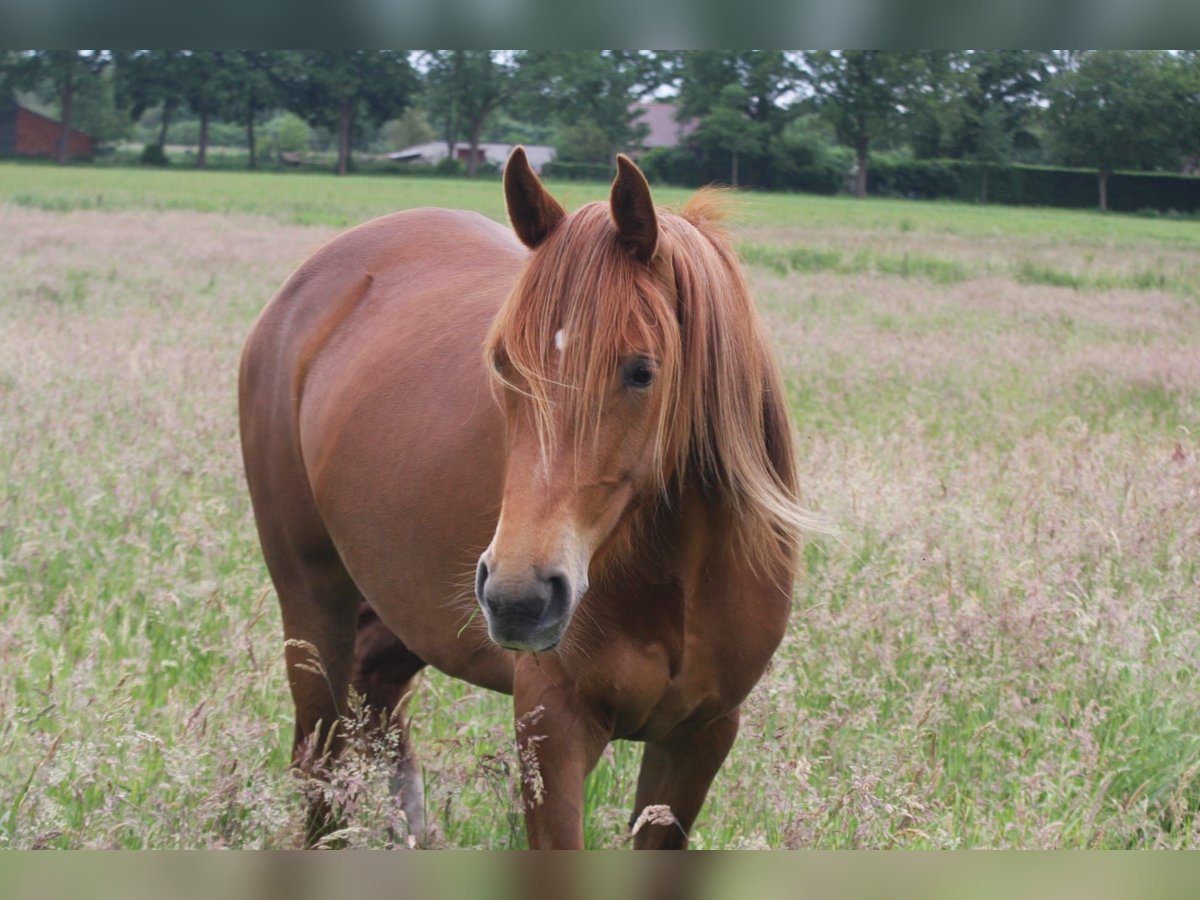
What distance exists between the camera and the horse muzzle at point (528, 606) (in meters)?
1.80

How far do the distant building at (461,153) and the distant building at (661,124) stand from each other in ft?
2.24

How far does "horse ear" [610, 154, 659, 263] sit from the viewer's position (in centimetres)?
204

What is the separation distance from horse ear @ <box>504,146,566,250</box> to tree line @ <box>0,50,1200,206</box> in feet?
0.80

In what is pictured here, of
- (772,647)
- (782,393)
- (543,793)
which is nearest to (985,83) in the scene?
(782,393)

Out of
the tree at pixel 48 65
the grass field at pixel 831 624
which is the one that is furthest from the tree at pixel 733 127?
Answer: the tree at pixel 48 65

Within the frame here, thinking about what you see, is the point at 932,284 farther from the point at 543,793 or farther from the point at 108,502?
the point at 543,793

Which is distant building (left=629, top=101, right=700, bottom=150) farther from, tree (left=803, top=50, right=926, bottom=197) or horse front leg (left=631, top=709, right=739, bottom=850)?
horse front leg (left=631, top=709, right=739, bottom=850)

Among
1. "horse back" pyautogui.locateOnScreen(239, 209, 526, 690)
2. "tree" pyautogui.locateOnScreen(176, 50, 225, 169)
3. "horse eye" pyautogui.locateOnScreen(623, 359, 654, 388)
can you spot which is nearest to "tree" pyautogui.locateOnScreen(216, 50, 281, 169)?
"tree" pyautogui.locateOnScreen(176, 50, 225, 169)

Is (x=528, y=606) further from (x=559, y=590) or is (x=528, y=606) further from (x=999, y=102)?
(x=999, y=102)

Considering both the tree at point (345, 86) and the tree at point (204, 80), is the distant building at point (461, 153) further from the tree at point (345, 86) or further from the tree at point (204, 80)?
the tree at point (204, 80)

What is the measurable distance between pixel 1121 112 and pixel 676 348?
7.41 ft

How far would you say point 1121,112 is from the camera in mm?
3539

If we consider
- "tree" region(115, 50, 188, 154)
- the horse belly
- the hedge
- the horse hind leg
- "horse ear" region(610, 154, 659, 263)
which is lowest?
the horse hind leg

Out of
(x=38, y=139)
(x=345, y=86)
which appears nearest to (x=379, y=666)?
(x=345, y=86)
